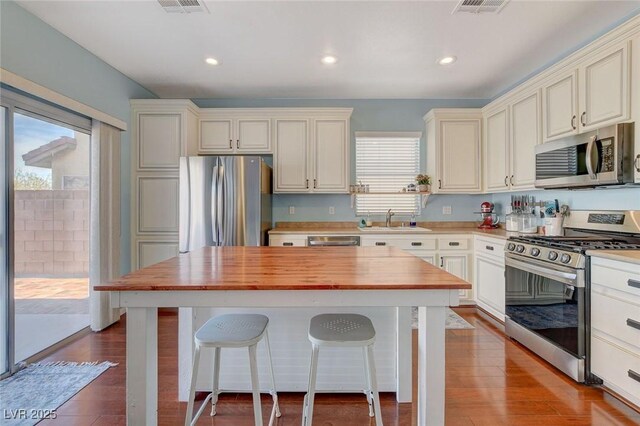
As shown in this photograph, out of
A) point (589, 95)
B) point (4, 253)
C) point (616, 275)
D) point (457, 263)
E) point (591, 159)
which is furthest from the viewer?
point (457, 263)

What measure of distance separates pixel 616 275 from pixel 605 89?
4.47ft

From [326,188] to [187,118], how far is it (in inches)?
70.5

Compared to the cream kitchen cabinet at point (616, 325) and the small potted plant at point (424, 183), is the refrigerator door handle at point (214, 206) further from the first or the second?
the cream kitchen cabinet at point (616, 325)

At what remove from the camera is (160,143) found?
3584 mm

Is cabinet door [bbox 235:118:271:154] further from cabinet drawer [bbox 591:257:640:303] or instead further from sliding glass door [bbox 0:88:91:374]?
cabinet drawer [bbox 591:257:640:303]

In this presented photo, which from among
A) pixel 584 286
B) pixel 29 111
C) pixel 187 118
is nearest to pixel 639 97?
pixel 584 286

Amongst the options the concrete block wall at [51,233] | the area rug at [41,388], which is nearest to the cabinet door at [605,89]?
the area rug at [41,388]

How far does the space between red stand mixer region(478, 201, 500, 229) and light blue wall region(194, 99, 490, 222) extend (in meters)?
0.23

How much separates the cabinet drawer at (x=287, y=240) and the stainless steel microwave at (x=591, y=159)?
240 centimetres

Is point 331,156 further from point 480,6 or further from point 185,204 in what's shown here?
point 480,6

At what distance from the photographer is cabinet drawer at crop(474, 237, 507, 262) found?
3027 millimetres

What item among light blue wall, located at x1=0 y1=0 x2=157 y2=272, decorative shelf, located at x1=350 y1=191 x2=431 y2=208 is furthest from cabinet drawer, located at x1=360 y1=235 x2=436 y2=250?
light blue wall, located at x1=0 y1=0 x2=157 y2=272

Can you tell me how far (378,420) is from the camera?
1420 mm

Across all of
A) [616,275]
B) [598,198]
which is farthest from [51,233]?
[598,198]
